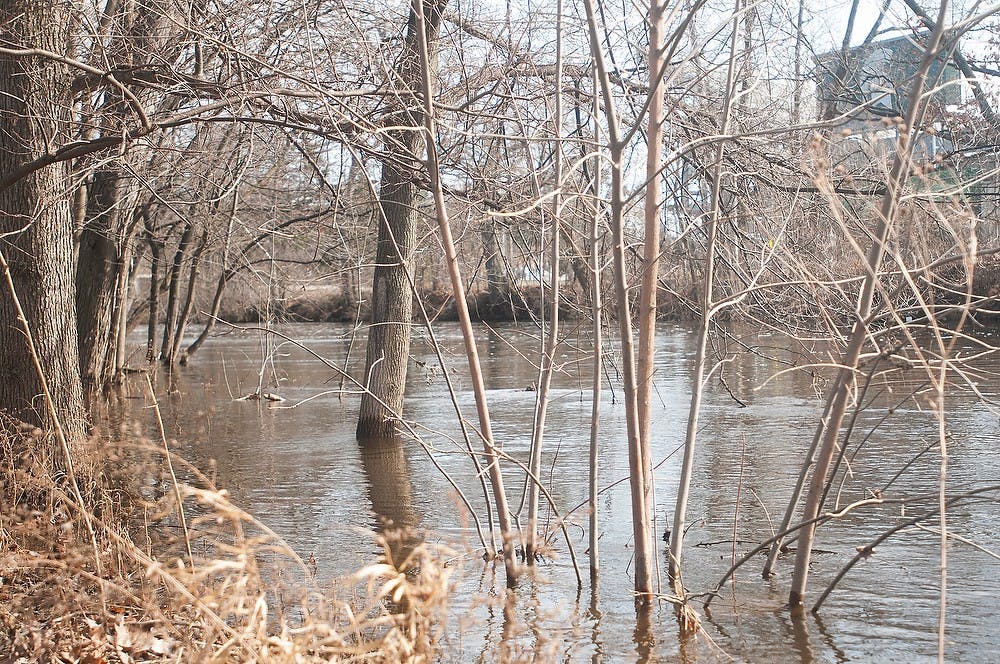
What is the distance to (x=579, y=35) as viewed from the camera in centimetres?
811

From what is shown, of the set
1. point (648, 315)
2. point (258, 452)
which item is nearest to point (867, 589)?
point (648, 315)

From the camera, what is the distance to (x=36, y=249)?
8.17 metres

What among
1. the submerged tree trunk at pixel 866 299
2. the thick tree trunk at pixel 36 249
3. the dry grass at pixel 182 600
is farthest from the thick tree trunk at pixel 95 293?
the submerged tree trunk at pixel 866 299

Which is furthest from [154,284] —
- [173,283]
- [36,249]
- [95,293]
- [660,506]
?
[660,506]

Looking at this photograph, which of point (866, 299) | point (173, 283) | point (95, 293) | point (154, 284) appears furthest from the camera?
point (154, 284)

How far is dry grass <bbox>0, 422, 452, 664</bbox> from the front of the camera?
131 inches

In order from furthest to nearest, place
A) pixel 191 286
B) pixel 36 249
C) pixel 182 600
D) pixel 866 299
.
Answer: pixel 191 286 → pixel 36 249 → pixel 866 299 → pixel 182 600

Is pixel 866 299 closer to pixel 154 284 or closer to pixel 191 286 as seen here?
pixel 191 286

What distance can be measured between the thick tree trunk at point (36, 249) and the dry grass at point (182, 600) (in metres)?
0.83

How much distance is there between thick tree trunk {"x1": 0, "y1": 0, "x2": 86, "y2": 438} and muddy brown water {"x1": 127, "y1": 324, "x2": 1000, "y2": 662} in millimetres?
1730

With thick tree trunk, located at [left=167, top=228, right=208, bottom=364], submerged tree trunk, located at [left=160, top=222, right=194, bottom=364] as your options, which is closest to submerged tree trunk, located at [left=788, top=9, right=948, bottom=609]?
thick tree trunk, located at [left=167, top=228, right=208, bottom=364]

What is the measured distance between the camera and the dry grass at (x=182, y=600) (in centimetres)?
332

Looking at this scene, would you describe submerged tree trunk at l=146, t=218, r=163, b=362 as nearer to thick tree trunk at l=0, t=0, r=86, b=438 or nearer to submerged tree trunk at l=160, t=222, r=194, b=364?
submerged tree trunk at l=160, t=222, r=194, b=364

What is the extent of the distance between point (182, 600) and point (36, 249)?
550 centimetres
